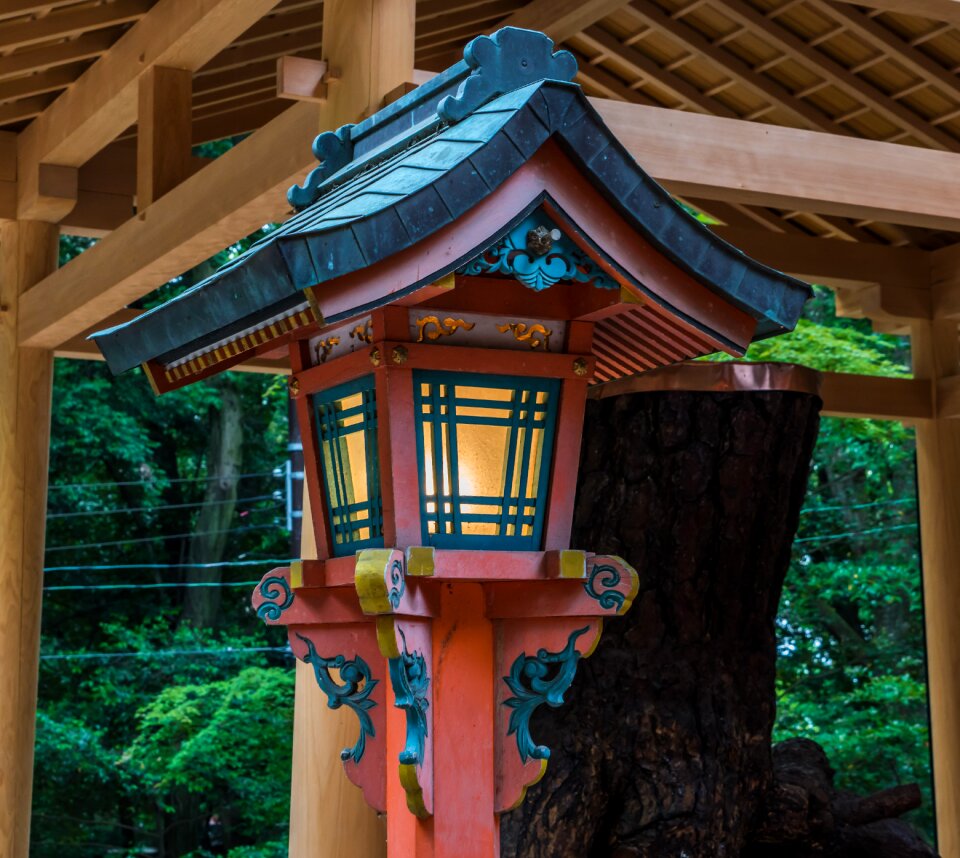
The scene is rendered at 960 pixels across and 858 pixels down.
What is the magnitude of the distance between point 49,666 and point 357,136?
1109 centimetres

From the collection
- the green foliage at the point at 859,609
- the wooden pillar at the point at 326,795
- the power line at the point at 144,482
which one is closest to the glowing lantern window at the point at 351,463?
the wooden pillar at the point at 326,795

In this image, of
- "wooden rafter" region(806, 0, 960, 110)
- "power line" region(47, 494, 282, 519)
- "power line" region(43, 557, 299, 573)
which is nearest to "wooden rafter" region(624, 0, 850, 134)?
"wooden rafter" region(806, 0, 960, 110)

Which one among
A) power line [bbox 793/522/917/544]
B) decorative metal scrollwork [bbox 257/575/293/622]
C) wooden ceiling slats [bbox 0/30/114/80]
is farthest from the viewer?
power line [bbox 793/522/917/544]

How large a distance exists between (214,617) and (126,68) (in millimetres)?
9083

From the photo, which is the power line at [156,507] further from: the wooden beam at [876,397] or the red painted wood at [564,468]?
the red painted wood at [564,468]

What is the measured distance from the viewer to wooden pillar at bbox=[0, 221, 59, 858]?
Result: 19.7 feet

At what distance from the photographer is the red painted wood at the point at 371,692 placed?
248 centimetres

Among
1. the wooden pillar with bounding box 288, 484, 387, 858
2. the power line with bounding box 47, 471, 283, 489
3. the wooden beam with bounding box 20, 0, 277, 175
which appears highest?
the wooden beam with bounding box 20, 0, 277, 175

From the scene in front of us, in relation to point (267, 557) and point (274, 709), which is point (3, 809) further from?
point (267, 557)

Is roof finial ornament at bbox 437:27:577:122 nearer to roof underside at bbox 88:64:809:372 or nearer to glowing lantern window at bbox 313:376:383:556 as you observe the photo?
roof underside at bbox 88:64:809:372

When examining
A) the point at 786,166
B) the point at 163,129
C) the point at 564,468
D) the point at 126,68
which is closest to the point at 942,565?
the point at 786,166

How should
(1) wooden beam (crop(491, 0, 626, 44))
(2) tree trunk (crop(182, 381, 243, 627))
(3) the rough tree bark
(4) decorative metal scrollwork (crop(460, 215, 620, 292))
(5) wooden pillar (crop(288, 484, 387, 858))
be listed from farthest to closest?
1. (2) tree trunk (crop(182, 381, 243, 627))
2. (1) wooden beam (crop(491, 0, 626, 44))
3. (3) the rough tree bark
4. (5) wooden pillar (crop(288, 484, 387, 858))
5. (4) decorative metal scrollwork (crop(460, 215, 620, 292))

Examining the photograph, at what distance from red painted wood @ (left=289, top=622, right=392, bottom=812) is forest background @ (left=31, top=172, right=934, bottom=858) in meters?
8.79

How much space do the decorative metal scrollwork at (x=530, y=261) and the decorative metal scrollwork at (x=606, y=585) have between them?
1.65ft
